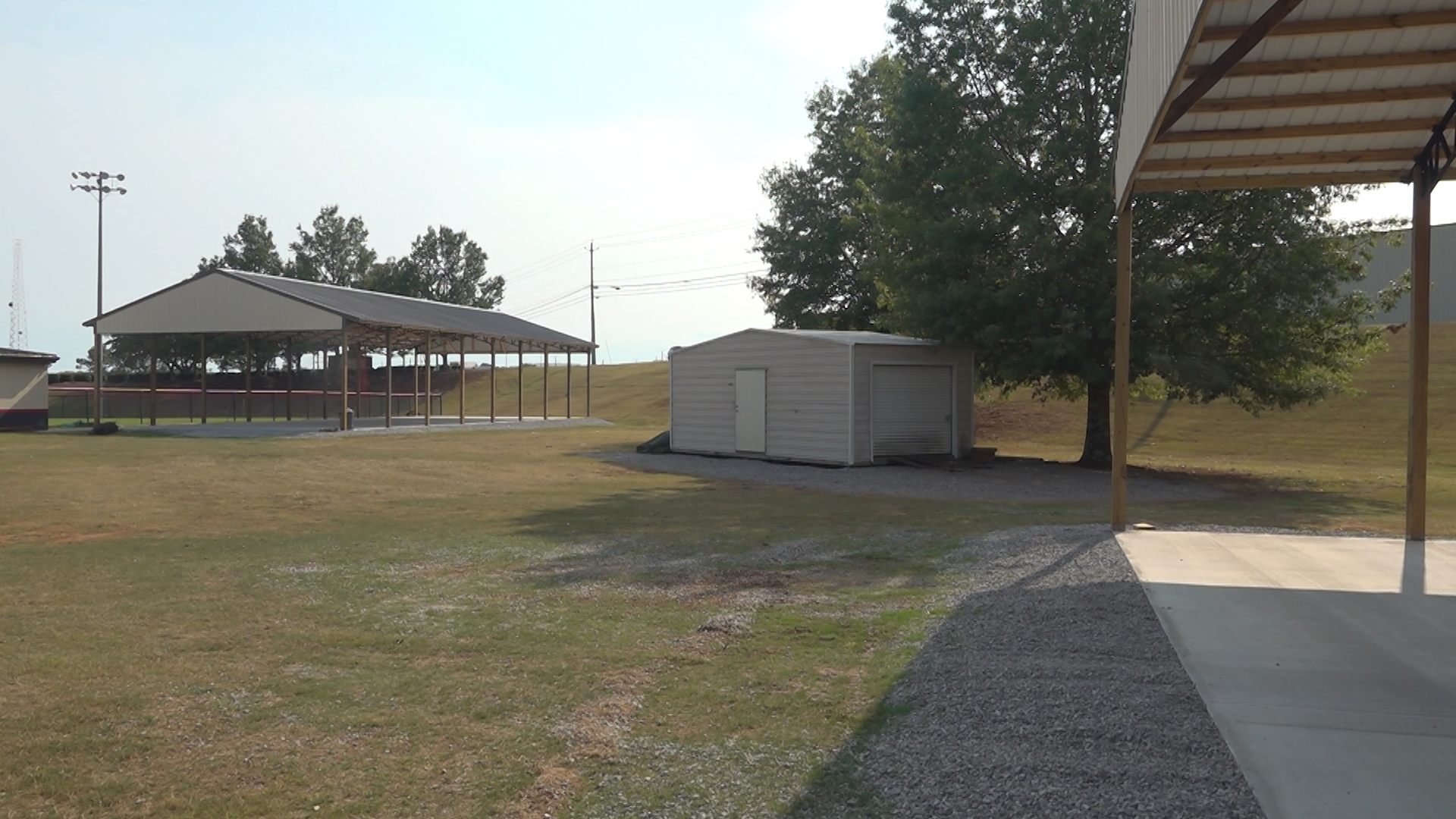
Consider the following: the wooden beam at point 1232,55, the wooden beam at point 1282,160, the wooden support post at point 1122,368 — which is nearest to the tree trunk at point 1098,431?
the wooden support post at point 1122,368

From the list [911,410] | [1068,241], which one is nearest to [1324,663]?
[1068,241]

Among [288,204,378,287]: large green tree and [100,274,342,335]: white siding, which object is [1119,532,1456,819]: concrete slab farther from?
[288,204,378,287]: large green tree

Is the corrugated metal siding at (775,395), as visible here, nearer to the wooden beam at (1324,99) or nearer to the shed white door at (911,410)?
the shed white door at (911,410)

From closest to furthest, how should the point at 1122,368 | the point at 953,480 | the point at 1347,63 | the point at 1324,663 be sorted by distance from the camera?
the point at 1324,663, the point at 1347,63, the point at 1122,368, the point at 953,480

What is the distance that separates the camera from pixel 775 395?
2380 centimetres

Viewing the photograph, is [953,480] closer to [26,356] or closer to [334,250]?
[26,356]

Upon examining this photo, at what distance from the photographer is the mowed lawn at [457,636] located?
4.57 metres

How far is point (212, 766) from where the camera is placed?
15.4 feet

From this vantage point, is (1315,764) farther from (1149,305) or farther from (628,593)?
(1149,305)

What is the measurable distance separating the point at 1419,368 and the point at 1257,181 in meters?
2.43

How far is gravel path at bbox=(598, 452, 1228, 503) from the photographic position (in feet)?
60.0

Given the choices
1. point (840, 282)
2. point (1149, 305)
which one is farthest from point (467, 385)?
point (1149, 305)

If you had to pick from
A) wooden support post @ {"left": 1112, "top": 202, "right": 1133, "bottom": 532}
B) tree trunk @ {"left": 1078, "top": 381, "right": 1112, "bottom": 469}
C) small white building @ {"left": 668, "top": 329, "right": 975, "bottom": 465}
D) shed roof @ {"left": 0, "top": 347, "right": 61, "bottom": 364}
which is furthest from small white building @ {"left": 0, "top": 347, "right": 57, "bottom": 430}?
wooden support post @ {"left": 1112, "top": 202, "right": 1133, "bottom": 532}

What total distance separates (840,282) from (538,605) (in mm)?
32377
